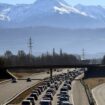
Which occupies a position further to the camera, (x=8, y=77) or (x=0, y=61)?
(x=0, y=61)

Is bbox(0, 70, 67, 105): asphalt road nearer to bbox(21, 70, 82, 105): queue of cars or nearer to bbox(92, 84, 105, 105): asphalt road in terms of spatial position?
bbox(21, 70, 82, 105): queue of cars

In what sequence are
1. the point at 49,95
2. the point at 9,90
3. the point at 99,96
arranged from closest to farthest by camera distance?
the point at 49,95
the point at 99,96
the point at 9,90

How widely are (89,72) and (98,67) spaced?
306 centimetres

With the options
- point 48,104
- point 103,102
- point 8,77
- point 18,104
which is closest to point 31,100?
point 18,104

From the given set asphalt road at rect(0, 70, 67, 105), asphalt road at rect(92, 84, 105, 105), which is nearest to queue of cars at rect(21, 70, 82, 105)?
asphalt road at rect(0, 70, 67, 105)

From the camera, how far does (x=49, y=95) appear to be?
7512 cm

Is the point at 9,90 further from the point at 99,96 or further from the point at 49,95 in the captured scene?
the point at 49,95

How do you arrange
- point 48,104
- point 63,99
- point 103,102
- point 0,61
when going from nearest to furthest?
1. point 48,104
2. point 63,99
3. point 103,102
4. point 0,61

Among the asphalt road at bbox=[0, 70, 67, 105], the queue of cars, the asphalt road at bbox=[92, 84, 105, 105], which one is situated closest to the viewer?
the queue of cars

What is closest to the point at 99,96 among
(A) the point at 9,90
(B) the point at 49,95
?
(B) the point at 49,95

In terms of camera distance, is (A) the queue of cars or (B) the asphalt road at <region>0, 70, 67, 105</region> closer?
(A) the queue of cars

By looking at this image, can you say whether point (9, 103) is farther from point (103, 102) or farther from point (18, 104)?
point (103, 102)

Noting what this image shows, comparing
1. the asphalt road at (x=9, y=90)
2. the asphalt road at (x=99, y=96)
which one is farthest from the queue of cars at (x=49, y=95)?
the asphalt road at (x=99, y=96)

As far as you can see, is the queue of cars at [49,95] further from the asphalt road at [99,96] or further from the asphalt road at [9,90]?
the asphalt road at [99,96]
